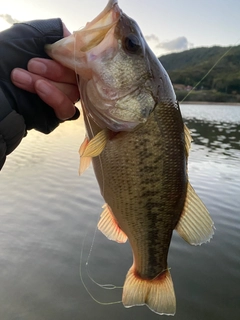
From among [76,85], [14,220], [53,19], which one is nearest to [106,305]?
[14,220]

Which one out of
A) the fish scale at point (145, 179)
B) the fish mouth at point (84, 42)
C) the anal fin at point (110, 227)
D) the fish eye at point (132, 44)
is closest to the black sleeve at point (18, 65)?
the fish mouth at point (84, 42)

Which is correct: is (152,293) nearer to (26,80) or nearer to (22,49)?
(26,80)

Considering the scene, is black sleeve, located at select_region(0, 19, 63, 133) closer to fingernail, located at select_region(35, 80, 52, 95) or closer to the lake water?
fingernail, located at select_region(35, 80, 52, 95)

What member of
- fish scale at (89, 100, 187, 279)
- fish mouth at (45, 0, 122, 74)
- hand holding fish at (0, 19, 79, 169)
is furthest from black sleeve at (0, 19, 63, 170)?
fish scale at (89, 100, 187, 279)

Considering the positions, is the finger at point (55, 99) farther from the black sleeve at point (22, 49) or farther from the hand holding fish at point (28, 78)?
the black sleeve at point (22, 49)

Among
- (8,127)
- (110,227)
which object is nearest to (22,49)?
(8,127)

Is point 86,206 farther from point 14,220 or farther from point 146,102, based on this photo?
point 146,102
